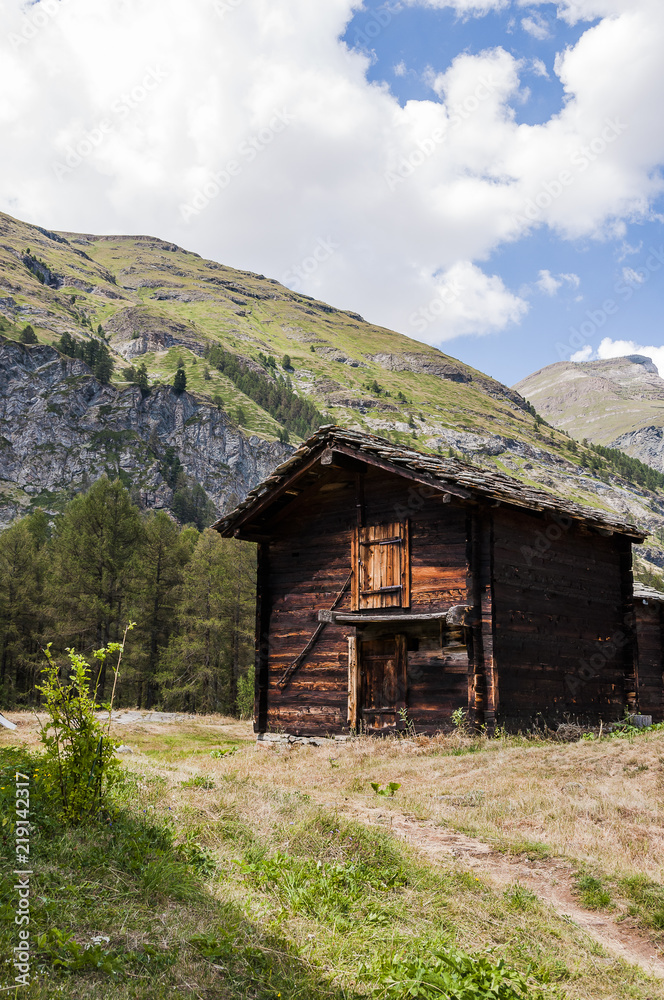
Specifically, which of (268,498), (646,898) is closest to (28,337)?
(268,498)

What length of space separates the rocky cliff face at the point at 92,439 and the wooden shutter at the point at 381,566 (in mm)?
114232

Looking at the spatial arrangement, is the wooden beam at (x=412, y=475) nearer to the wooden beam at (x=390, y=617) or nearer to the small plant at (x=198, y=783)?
the wooden beam at (x=390, y=617)

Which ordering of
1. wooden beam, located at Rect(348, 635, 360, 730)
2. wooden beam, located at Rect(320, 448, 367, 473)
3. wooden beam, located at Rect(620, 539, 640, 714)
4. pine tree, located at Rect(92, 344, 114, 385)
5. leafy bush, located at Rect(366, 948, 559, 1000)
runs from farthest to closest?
1. pine tree, located at Rect(92, 344, 114, 385)
2. wooden beam, located at Rect(620, 539, 640, 714)
3. wooden beam, located at Rect(320, 448, 367, 473)
4. wooden beam, located at Rect(348, 635, 360, 730)
5. leafy bush, located at Rect(366, 948, 559, 1000)

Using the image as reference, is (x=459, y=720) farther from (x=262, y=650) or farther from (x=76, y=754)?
(x=76, y=754)

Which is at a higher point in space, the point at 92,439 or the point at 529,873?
the point at 92,439

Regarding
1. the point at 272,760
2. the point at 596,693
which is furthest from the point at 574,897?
the point at 596,693

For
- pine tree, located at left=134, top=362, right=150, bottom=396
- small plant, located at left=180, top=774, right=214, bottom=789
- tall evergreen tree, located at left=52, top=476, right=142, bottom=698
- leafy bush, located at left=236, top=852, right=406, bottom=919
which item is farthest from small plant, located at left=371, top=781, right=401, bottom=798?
pine tree, located at left=134, top=362, right=150, bottom=396

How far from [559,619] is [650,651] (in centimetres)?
1434

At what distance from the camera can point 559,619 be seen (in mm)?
17750

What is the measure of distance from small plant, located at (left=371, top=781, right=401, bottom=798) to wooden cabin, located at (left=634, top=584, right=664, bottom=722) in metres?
20.4

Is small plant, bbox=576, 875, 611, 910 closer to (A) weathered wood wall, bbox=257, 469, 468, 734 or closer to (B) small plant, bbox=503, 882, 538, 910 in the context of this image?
(B) small plant, bbox=503, 882, 538, 910

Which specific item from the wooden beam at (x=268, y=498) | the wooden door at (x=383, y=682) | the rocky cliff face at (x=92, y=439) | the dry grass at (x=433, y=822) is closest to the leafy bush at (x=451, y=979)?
the dry grass at (x=433, y=822)

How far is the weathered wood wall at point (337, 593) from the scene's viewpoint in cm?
1634

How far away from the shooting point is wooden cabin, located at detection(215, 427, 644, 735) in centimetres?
1608
